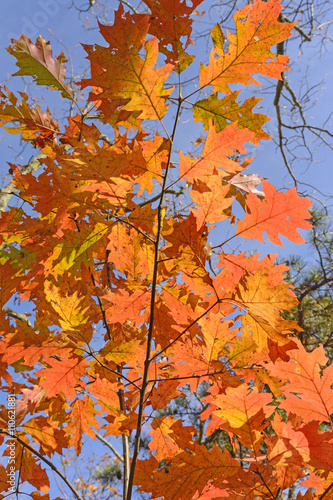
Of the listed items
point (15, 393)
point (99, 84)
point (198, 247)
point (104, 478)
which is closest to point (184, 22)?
point (99, 84)

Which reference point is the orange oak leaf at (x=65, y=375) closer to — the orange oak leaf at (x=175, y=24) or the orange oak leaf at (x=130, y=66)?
the orange oak leaf at (x=130, y=66)

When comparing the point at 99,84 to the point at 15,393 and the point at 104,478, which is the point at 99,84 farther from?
the point at 104,478

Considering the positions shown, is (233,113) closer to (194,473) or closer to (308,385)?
(308,385)

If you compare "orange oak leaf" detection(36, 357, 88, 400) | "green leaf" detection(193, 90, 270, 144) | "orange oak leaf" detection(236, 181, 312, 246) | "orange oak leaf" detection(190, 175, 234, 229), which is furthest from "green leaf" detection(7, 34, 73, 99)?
"orange oak leaf" detection(36, 357, 88, 400)

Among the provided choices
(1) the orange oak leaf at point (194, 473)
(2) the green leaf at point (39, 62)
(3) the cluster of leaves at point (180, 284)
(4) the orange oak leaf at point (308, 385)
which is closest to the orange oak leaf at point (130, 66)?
(3) the cluster of leaves at point (180, 284)

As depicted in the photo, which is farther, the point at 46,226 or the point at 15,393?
the point at 15,393

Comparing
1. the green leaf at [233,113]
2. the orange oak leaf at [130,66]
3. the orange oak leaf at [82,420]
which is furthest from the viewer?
the orange oak leaf at [82,420]

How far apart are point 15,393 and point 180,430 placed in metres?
0.65

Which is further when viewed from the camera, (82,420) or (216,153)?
(82,420)

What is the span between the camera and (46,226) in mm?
1135

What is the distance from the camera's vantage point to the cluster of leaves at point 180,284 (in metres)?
0.79

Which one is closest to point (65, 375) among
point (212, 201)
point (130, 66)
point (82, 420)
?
point (82, 420)

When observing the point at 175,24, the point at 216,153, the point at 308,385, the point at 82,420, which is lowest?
the point at 308,385

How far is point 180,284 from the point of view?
110 centimetres
